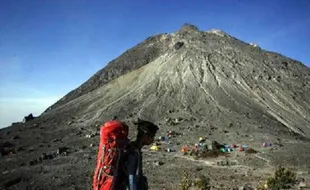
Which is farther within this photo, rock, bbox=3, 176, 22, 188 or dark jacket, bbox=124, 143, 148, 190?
rock, bbox=3, 176, 22, 188

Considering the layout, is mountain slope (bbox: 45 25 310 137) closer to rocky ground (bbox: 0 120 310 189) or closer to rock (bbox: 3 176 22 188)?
rocky ground (bbox: 0 120 310 189)

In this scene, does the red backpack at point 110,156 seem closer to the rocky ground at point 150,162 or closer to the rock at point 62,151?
the rocky ground at point 150,162

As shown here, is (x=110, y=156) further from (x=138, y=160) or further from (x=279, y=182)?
(x=279, y=182)

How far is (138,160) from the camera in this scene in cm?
384

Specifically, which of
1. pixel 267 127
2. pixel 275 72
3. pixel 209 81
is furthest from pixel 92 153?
pixel 275 72

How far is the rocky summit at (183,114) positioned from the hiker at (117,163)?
45.2ft

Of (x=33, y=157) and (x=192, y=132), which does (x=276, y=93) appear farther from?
(x=33, y=157)

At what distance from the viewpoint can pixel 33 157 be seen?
27.7 meters

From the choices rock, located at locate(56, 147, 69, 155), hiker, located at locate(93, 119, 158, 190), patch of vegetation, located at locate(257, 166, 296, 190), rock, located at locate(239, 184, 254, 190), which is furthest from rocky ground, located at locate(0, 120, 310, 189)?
hiker, located at locate(93, 119, 158, 190)

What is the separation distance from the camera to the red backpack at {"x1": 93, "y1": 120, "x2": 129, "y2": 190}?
12.5 feet

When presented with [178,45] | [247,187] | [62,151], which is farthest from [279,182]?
[178,45]

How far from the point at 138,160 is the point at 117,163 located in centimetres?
21

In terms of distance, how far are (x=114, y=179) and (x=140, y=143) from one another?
1.62 ft

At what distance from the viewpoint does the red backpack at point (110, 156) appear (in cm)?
380
